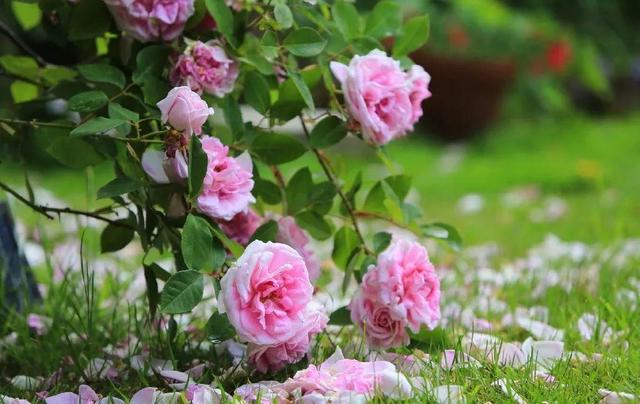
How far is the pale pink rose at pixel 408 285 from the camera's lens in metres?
1.33

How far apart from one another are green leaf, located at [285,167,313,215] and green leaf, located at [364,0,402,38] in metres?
0.25

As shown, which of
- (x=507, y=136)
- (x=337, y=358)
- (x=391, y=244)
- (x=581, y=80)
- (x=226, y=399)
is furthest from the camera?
(x=581, y=80)

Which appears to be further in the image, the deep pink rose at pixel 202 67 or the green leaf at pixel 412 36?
the green leaf at pixel 412 36

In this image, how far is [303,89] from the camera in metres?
1.35

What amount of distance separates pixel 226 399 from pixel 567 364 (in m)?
0.47

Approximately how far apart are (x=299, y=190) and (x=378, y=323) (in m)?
0.24

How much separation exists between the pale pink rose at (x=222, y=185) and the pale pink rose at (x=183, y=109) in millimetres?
43

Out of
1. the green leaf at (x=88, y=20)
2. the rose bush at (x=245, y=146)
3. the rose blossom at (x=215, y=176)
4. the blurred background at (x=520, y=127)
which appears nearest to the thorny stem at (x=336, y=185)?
the rose bush at (x=245, y=146)

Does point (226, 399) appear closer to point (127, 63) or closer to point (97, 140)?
point (97, 140)

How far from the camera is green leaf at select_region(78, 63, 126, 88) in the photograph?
1389 millimetres

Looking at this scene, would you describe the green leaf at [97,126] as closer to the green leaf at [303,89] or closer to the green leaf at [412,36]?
the green leaf at [303,89]

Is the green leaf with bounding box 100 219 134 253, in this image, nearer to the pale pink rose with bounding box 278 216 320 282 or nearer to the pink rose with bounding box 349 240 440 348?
the pale pink rose with bounding box 278 216 320 282

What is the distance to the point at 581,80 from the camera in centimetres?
743

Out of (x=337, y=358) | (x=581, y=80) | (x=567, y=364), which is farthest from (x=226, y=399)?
(x=581, y=80)
